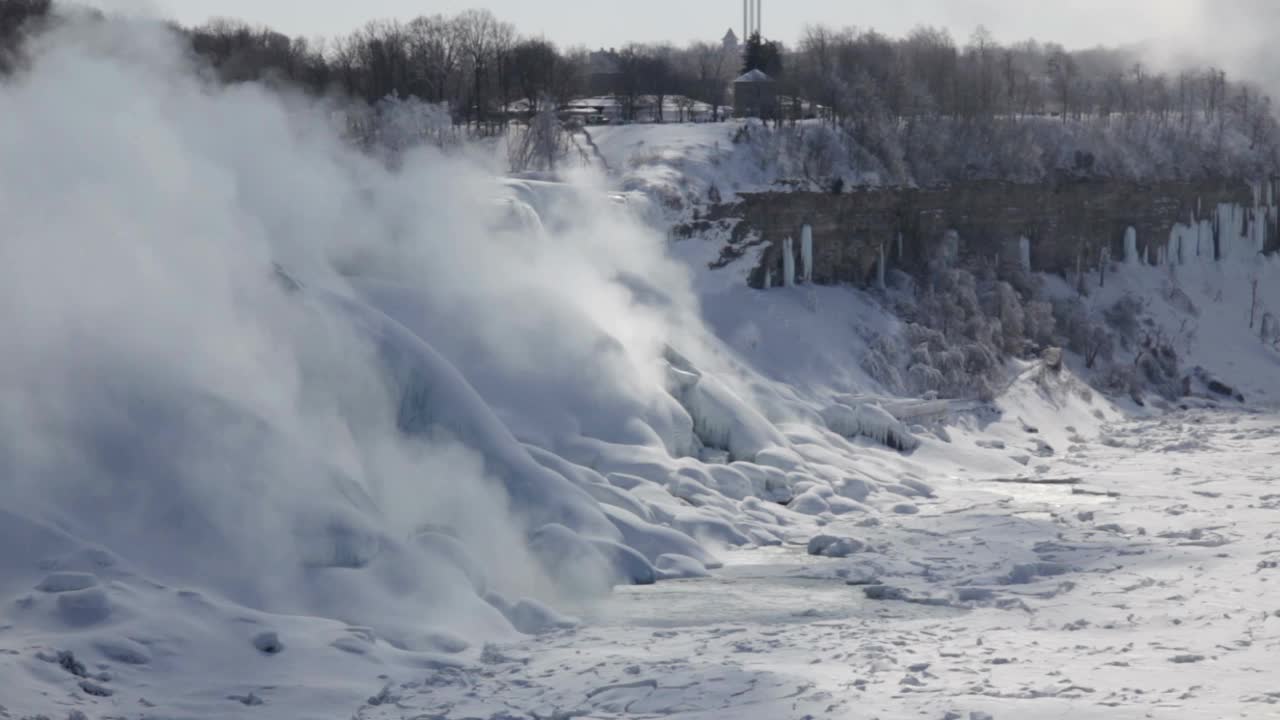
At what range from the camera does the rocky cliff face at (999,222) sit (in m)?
40.3

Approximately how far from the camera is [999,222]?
153ft

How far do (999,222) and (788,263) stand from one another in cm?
924

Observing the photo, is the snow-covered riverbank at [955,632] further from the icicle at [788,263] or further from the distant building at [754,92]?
the distant building at [754,92]

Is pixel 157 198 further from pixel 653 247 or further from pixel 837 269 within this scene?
pixel 837 269

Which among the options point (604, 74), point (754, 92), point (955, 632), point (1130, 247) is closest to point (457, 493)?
point (955, 632)

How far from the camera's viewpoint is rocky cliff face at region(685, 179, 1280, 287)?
132ft

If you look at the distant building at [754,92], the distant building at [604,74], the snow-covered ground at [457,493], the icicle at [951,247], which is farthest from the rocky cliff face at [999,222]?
the distant building at [604,74]

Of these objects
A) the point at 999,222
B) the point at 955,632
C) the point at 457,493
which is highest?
the point at 999,222

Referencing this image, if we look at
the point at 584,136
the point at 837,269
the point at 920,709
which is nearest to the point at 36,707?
the point at 920,709

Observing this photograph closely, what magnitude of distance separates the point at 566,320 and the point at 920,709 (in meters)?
14.2

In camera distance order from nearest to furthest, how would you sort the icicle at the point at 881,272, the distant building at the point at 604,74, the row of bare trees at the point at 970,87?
the icicle at the point at 881,272 → the row of bare trees at the point at 970,87 → the distant building at the point at 604,74

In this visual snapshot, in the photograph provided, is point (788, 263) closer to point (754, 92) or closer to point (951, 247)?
point (951, 247)

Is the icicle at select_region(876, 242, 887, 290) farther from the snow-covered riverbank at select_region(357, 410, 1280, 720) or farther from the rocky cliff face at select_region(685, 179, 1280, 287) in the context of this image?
the snow-covered riverbank at select_region(357, 410, 1280, 720)

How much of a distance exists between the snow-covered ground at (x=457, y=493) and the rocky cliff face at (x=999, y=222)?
23.1 feet
